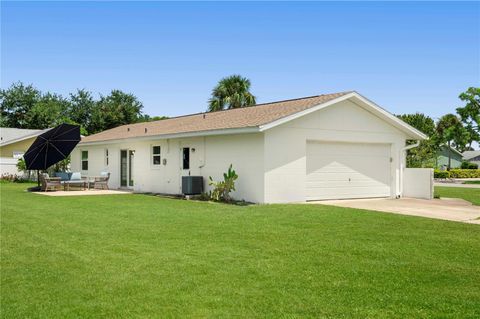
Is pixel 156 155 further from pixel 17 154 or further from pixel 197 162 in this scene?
pixel 17 154

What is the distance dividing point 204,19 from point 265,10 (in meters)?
2.67

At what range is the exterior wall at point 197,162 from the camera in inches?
643

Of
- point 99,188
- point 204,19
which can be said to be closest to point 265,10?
point 204,19

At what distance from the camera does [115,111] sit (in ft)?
171

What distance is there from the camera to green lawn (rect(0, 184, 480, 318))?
16.6 ft

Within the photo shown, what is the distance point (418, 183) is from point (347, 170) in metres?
3.65

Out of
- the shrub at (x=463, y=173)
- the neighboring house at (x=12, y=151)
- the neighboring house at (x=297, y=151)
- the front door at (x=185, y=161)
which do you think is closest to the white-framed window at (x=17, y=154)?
the neighboring house at (x=12, y=151)

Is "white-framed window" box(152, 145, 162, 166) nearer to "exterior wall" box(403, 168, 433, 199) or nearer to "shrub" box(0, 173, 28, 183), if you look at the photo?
"exterior wall" box(403, 168, 433, 199)

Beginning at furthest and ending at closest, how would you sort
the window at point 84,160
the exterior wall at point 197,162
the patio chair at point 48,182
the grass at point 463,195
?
the window at point 84,160 → the patio chair at point 48,182 → the grass at point 463,195 → the exterior wall at point 197,162

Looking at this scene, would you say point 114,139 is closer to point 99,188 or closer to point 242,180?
point 99,188

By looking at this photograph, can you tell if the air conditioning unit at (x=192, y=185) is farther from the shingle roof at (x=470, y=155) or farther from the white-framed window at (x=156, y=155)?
the shingle roof at (x=470, y=155)

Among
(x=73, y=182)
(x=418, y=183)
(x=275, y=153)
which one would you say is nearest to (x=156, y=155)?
(x=73, y=182)

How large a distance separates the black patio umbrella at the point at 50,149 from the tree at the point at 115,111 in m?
29.4

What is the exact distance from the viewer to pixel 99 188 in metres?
25.2
